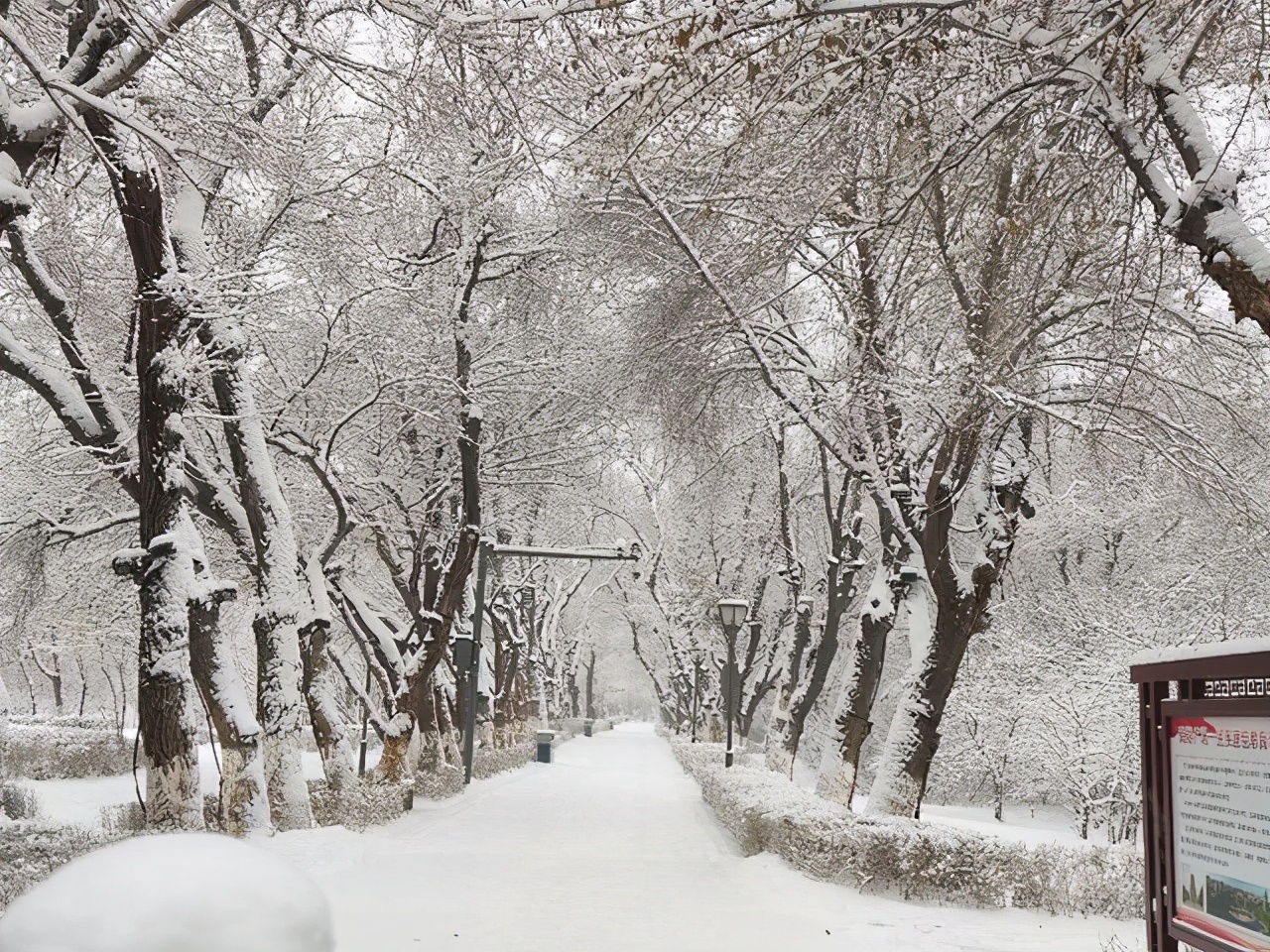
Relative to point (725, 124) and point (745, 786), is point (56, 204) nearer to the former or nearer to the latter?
point (725, 124)

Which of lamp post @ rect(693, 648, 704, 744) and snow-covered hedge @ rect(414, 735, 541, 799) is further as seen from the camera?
lamp post @ rect(693, 648, 704, 744)

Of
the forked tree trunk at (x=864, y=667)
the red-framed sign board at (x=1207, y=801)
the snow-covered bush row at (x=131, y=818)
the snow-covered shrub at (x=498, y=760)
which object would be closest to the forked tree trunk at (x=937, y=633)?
the forked tree trunk at (x=864, y=667)

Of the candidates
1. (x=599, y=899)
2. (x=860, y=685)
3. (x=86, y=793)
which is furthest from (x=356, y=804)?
(x=86, y=793)

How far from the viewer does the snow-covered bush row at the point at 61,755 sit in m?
25.7

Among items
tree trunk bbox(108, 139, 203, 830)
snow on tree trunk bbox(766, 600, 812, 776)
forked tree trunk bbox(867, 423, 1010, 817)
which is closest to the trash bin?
snow on tree trunk bbox(766, 600, 812, 776)

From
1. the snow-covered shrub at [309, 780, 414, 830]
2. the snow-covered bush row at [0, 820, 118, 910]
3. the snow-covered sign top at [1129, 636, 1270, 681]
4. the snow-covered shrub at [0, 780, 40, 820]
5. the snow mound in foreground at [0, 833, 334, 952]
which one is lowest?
the snow-covered shrub at [0, 780, 40, 820]

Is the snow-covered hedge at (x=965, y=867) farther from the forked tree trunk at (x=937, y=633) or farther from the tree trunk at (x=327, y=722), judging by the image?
the tree trunk at (x=327, y=722)

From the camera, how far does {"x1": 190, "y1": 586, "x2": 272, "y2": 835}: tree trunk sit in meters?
11.2

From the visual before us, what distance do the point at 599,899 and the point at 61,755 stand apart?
20766 mm

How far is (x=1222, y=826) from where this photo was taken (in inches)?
211

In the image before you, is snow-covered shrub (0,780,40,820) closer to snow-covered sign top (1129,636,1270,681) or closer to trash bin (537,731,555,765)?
snow-covered sign top (1129,636,1270,681)

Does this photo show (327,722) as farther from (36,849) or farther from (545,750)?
(545,750)

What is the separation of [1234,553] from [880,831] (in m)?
11.5

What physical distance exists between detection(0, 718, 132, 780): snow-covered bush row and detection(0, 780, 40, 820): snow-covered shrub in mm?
7796
